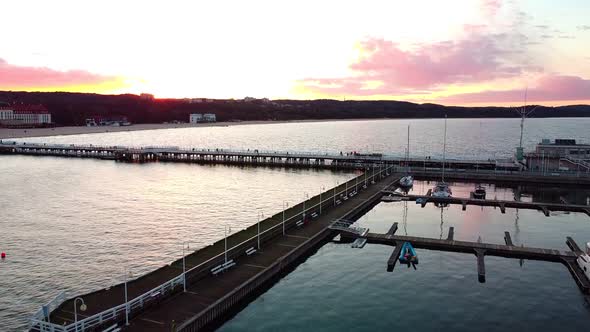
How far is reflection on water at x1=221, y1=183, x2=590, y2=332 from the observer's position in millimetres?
29750

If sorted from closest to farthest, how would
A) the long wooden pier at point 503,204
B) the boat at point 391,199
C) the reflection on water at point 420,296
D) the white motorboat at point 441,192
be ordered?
the reflection on water at point 420,296, the long wooden pier at point 503,204, the boat at point 391,199, the white motorboat at point 441,192

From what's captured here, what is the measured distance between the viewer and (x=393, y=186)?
3036 inches

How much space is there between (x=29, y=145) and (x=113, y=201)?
86529 millimetres

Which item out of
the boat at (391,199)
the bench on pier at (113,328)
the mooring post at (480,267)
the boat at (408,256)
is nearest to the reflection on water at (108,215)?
the bench on pier at (113,328)

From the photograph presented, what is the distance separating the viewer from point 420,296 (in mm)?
33844

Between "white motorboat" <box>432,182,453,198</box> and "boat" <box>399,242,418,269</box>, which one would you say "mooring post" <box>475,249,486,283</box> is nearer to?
"boat" <box>399,242,418,269</box>

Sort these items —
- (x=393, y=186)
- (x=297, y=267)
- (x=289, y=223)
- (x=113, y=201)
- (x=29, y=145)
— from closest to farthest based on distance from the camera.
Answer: (x=297, y=267) < (x=289, y=223) < (x=113, y=201) < (x=393, y=186) < (x=29, y=145)

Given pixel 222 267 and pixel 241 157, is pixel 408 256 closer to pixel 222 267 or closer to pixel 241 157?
pixel 222 267

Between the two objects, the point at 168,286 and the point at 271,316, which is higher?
the point at 168,286

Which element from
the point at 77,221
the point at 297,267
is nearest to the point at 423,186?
the point at 297,267

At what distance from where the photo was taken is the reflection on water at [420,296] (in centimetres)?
2975

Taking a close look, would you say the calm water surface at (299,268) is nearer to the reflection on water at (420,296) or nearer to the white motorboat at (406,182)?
the reflection on water at (420,296)

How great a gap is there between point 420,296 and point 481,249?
1169cm

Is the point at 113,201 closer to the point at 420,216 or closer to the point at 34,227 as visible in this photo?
the point at 34,227
